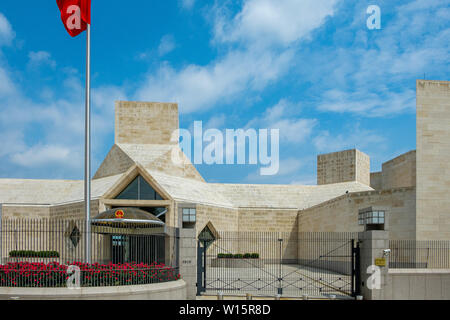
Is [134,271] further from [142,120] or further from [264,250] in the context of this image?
[142,120]

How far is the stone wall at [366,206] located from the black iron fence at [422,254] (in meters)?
0.77

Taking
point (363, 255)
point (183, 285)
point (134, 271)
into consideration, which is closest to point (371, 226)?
point (363, 255)

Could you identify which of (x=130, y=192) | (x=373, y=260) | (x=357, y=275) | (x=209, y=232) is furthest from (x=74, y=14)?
(x=209, y=232)

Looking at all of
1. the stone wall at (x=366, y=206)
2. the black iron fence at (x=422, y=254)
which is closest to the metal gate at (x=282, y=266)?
the stone wall at (x=366, y=206)

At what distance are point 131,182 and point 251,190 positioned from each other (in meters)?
12.3

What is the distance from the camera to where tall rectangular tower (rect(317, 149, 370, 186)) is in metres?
40.6

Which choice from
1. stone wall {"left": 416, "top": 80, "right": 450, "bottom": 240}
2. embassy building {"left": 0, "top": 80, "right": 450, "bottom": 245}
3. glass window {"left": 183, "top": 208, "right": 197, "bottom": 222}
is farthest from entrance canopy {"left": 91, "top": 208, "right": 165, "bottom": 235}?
stone wall {"left": 416, "top": 80, "right": 450, "bottom": 240}

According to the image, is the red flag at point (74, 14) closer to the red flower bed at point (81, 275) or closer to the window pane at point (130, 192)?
the red flower bed at point (81, 275)

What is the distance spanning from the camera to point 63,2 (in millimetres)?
17875

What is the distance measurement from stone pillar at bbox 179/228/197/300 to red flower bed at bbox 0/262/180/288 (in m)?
1.64

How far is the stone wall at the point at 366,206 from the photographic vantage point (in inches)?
955

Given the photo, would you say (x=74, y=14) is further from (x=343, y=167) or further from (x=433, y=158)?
(x=343, y=167)

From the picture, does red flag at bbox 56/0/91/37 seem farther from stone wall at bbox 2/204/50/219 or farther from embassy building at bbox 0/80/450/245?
stone wall at bbox 2/204/50/219
